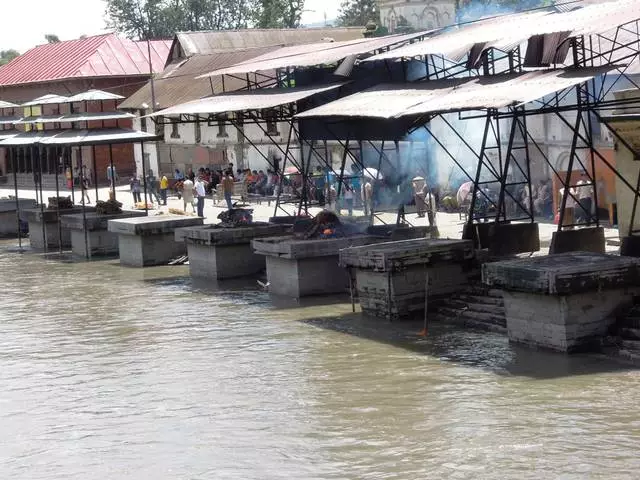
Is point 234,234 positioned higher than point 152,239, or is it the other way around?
point 234,234

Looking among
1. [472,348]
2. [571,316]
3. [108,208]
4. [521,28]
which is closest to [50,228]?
[108,208]

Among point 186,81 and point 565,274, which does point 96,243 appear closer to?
point 565,274

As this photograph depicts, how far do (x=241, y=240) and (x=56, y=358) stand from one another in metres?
7.60

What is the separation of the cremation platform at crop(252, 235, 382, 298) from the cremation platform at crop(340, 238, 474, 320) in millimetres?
2211

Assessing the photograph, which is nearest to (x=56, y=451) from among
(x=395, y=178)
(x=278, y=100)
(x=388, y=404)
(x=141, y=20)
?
(x=388, y=404)

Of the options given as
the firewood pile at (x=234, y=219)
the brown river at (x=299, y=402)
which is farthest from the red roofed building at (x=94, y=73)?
the brown river at (x=299, y=402)

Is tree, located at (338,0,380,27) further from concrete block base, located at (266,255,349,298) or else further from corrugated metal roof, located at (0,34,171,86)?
concrete block base, located at (266,255,349,298)

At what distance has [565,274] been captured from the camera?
47.2ft

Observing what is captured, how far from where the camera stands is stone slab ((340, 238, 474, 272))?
18.0m

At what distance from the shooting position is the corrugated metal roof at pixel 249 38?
5972cm

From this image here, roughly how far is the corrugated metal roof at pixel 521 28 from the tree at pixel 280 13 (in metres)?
66.0

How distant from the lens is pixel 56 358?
17484 mm

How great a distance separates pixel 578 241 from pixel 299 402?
24.5 ft

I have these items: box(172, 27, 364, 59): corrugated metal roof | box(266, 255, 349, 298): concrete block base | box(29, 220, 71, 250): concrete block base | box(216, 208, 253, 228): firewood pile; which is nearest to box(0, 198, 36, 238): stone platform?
box(29, 220, 71, 250): concrete block base
